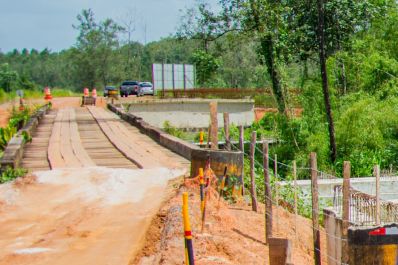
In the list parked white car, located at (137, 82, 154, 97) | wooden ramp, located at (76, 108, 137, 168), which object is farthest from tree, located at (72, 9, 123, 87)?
wooden ramp, located at (76, 108, 137, 168)

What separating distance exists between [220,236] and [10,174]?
6.84m

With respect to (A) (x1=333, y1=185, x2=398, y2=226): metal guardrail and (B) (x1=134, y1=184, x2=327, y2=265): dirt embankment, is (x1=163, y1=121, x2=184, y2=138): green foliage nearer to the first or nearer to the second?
(B) (x1=134, y1=184, x2=327, y2=265): dirt embankment

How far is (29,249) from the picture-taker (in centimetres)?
1059

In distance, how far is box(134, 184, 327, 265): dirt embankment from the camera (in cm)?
939

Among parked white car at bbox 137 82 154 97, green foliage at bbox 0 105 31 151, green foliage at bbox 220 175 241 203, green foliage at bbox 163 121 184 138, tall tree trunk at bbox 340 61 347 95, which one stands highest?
tall tree trunk at bbox 340 61 347 95

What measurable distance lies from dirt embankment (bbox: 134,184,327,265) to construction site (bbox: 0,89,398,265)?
28 millimetres

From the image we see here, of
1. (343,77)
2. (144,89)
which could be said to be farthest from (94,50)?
(343,77)

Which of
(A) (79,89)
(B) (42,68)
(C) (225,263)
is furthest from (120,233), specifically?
(B) (42,68)

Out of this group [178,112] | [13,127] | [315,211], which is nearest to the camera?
[315,211]

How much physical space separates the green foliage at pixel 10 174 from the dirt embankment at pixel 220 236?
420cm

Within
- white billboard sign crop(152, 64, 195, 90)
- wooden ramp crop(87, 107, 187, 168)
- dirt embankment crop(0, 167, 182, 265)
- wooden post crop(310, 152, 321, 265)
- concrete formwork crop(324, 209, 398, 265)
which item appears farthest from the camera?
white billboard sign crop(152, 64, 195, 90)

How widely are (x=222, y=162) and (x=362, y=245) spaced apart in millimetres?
4888

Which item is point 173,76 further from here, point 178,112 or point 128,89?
point 128,89

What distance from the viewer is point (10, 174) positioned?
15555 mm
